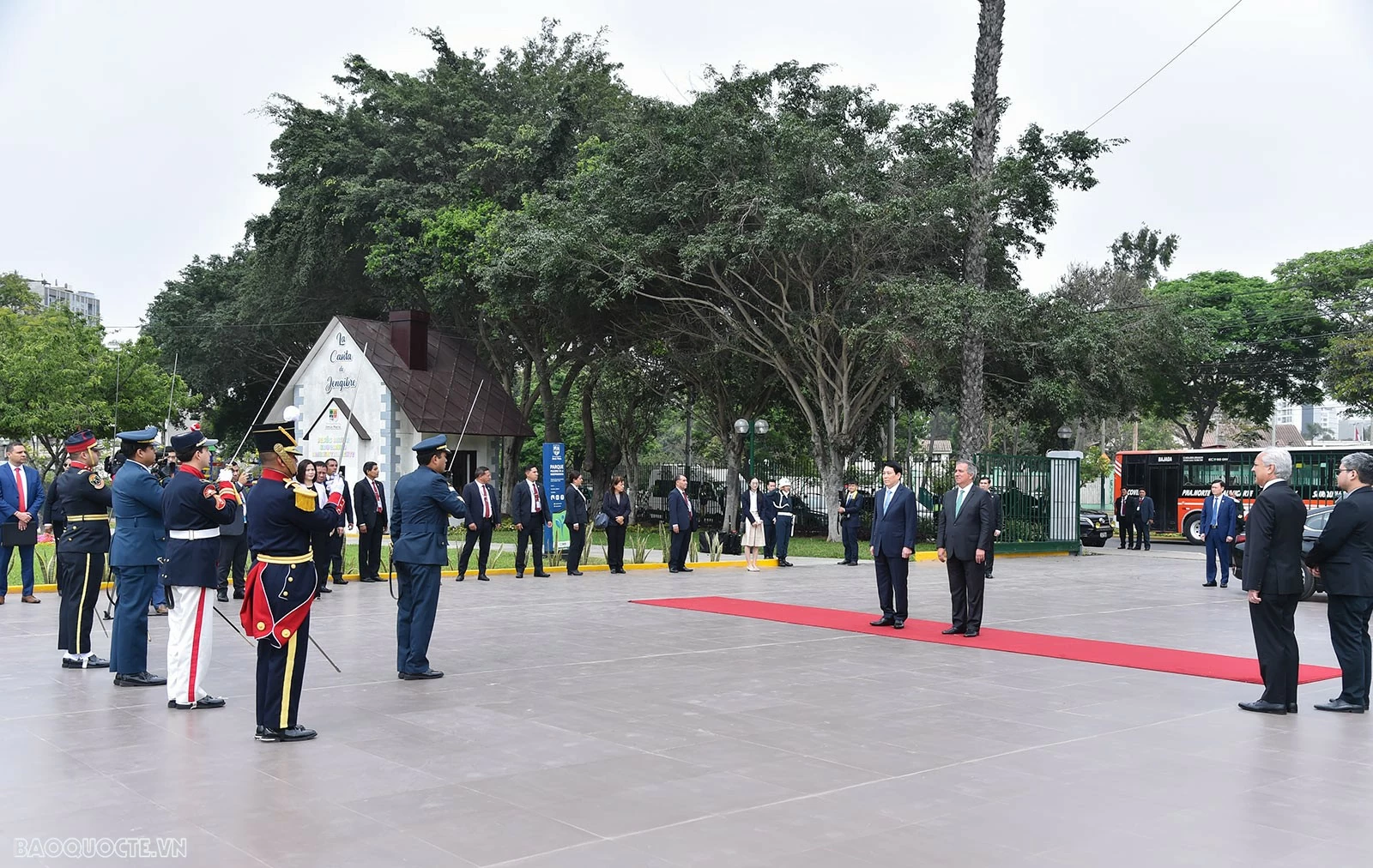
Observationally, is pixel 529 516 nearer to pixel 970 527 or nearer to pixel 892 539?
pixel 892 539

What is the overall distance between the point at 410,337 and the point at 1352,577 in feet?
95.9

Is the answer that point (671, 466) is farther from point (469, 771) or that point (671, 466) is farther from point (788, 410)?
point (469, 771)

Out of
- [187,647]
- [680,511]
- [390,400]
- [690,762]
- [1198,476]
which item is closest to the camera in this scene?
[690,762]

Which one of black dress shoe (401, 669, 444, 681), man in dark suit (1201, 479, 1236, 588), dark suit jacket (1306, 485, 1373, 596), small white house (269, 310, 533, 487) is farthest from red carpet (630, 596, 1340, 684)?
small white house (269, 310, 533, 487)

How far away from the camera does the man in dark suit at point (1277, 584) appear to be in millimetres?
8141

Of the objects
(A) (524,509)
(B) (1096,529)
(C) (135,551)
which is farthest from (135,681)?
(B) (1096,529)

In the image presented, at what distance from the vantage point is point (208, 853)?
486 cm

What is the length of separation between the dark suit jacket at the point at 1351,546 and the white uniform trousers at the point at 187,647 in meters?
8.07

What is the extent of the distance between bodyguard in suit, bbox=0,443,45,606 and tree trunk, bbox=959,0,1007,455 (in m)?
18.0

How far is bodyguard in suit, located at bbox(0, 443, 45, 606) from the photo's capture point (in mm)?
13773

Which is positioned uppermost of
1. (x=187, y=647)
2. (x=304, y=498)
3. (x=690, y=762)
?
(x=304, y=498)

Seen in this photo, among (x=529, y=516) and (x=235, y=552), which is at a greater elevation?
(x=529, y=516)

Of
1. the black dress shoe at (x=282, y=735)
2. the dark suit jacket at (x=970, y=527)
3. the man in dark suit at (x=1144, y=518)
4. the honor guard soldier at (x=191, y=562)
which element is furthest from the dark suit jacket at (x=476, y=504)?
the man in dark suit at (x=1144, y=518)

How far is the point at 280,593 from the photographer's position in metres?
7.07
